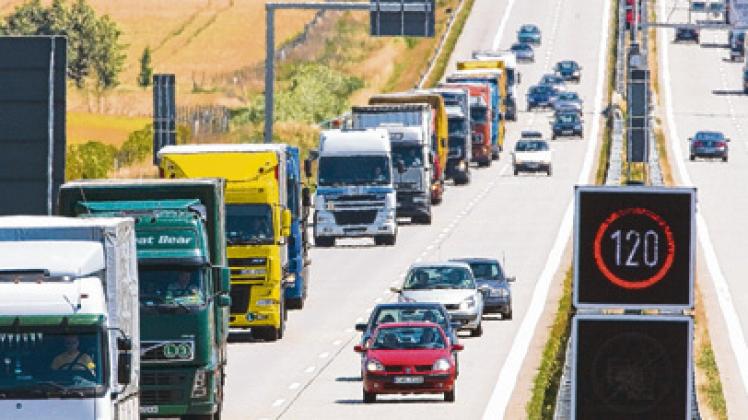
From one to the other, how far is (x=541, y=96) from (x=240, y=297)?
85934 mm

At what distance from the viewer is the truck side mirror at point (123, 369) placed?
825 inches

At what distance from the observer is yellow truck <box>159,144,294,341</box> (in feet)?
140

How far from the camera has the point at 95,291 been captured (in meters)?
21.1

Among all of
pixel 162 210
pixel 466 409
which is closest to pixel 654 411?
pixel 162 210

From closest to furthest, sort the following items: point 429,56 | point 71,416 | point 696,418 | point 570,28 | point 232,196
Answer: point 71,416 → point 696,418 → point 232,196 → point 429,56 → point 570,28

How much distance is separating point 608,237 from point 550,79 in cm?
11939

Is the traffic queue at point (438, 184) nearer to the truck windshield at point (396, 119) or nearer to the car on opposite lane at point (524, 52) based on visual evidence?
the truck windshield at point (396, 119)

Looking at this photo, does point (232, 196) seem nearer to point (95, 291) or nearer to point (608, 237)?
point (95, 291)

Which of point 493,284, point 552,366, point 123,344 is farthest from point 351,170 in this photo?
point 123,344

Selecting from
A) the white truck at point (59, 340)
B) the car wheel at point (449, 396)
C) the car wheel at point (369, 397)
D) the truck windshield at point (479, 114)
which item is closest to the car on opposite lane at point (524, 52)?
the truck windshield at point (479, 114)

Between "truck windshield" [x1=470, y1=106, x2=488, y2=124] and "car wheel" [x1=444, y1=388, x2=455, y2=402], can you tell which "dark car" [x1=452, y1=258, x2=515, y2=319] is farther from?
"truck windshield" [x1=470, y1=106, x2=488, y2=124]

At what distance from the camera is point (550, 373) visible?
3697 cm

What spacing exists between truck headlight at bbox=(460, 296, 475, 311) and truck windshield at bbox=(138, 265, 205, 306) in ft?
51.4

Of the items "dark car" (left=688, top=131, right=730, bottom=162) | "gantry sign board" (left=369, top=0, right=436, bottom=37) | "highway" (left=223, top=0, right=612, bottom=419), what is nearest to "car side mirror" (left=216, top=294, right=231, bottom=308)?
"highway" (left=223, top=0, right=612, bottom=419)
